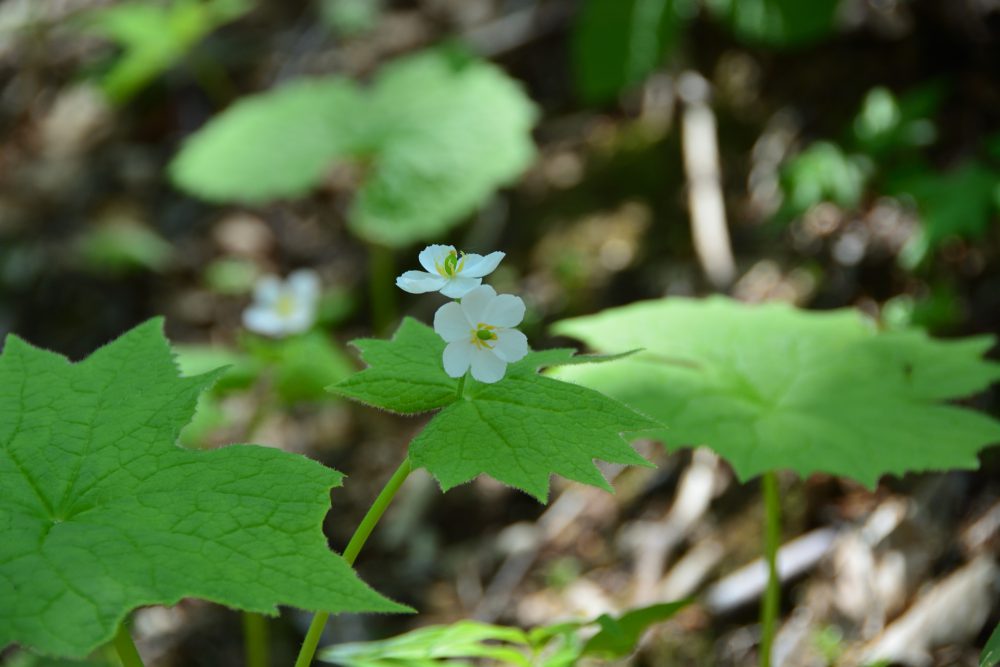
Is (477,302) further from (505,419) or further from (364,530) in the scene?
(364,530)

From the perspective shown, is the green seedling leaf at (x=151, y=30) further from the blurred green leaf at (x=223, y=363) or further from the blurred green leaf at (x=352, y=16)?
the blurred green leaf at (x=223, y=363)

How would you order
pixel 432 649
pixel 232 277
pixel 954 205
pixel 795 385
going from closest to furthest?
pixel 432 649 < pixel 795 385 < pixel 954 205 < pixel 232 277

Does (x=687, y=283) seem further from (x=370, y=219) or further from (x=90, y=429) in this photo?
(x=90, y=429)

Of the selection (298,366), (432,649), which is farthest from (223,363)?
(432,649)

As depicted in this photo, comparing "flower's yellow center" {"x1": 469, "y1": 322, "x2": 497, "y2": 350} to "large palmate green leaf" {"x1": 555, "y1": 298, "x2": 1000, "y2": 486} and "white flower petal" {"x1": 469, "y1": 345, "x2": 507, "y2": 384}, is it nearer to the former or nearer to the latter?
"white flower petal" {"x1": 469, "y1": 345, "x2": 507, "y2": 384}

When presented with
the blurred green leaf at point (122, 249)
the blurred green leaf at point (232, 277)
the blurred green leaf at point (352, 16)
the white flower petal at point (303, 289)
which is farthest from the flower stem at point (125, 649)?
the blurred green leaf at point (352, 16)

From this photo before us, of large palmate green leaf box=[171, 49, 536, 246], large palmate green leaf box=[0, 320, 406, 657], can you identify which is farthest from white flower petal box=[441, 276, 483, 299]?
large palmate green leaf box=[171, 49, 536, 246]
